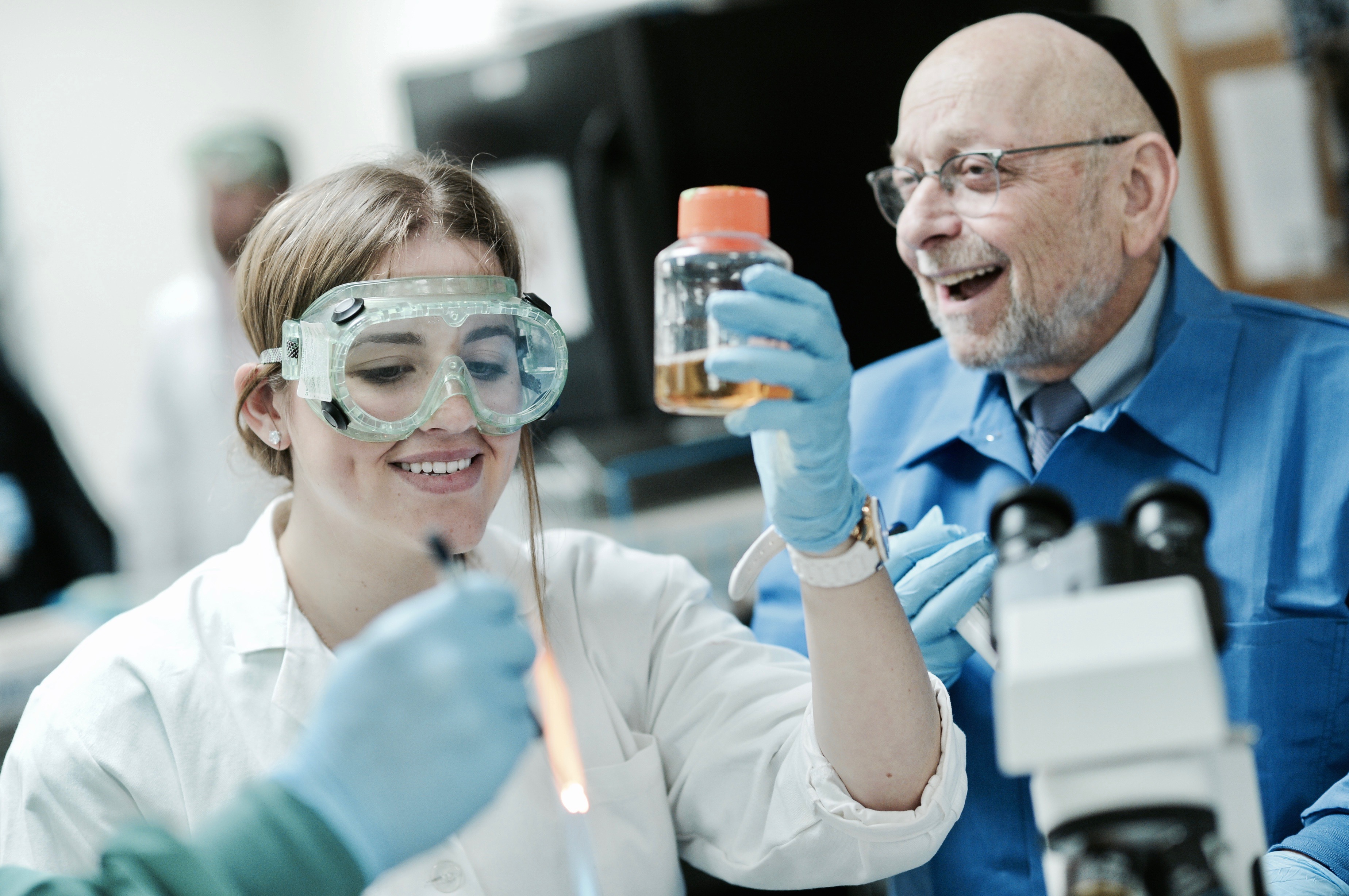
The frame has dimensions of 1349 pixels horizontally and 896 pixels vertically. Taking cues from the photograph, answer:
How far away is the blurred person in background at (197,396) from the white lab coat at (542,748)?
199 cm

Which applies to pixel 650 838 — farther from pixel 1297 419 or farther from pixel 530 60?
pixel 530 60

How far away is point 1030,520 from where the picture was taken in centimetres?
81

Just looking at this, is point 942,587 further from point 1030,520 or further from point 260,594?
point 260,594

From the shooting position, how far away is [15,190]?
169 inches

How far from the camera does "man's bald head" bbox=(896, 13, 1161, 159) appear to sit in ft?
5.42

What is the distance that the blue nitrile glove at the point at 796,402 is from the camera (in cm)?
107

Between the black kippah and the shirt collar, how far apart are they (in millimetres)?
275

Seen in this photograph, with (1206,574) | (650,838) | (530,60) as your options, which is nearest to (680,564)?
(650,838)

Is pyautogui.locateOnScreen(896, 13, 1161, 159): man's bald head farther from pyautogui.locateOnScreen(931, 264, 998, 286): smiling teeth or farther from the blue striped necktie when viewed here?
the blue striped necktie

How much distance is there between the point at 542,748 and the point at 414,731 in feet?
1.74

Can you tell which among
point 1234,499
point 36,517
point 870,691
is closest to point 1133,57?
point 1234,499

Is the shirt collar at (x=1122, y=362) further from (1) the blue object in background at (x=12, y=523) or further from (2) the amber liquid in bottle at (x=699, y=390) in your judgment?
(1) the blue object in background at (x=12, y=523)

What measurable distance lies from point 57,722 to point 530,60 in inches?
93.0

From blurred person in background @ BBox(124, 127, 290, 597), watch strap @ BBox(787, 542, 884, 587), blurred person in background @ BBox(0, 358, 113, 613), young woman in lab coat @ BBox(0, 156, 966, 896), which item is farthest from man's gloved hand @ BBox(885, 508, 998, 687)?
blurred person in background @ BBox(0, 358, 113, 613)
